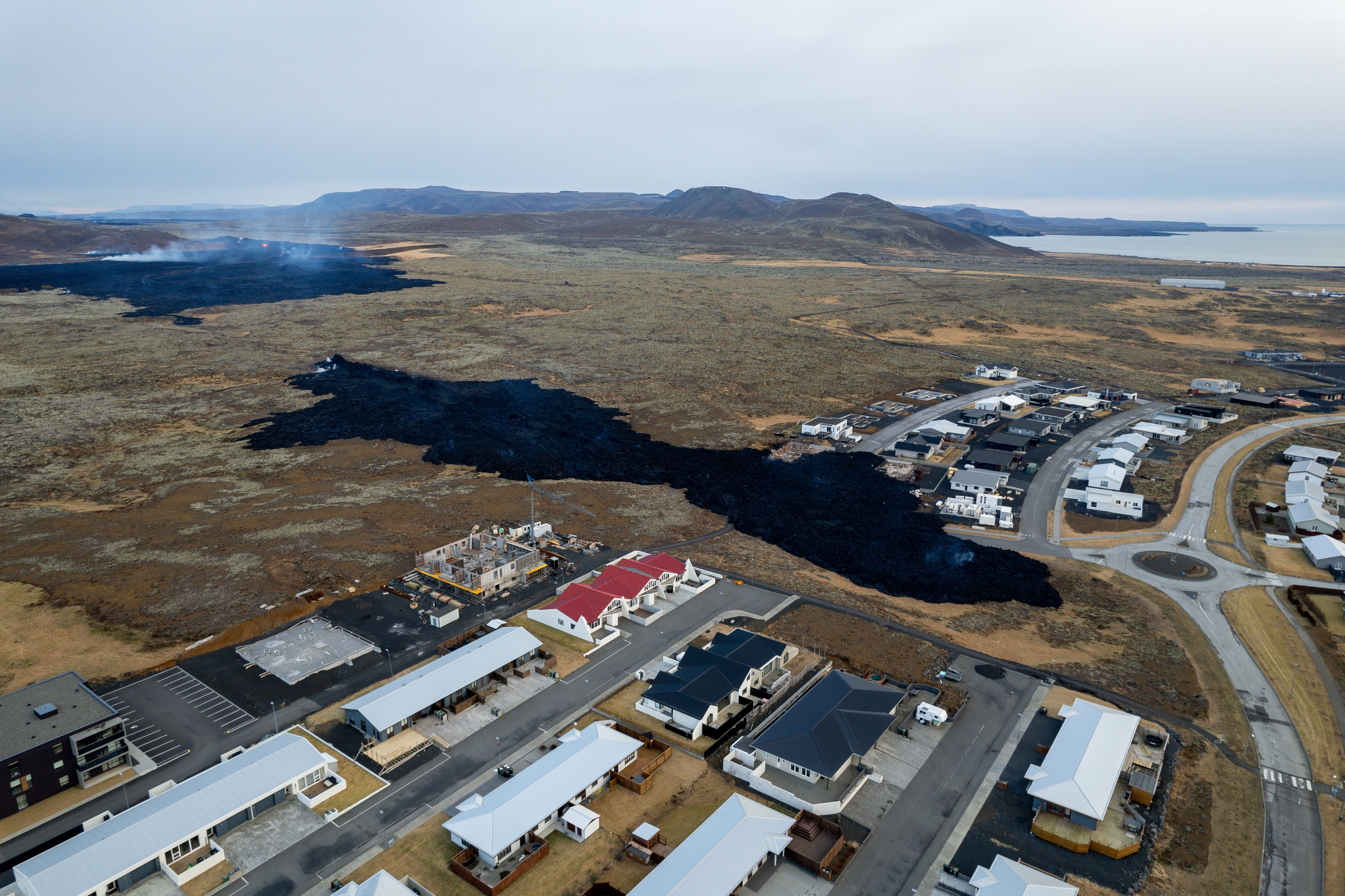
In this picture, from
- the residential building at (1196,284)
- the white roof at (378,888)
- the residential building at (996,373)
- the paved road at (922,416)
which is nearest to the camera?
the white roof at (378,888)

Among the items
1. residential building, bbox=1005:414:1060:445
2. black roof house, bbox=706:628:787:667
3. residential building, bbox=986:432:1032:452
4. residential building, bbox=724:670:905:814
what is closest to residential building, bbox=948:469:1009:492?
residential building, bbox=986:432:1032:452

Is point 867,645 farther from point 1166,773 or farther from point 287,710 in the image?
point 287,710

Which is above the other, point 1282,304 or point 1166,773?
point 1282,304

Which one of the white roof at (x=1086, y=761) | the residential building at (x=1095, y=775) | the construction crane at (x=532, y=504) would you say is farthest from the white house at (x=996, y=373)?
the residential building at (x=1095, y=775)

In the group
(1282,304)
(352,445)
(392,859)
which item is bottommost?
(392,859)

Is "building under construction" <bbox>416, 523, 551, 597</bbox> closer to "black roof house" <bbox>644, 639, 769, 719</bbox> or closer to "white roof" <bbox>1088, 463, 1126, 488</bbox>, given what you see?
"black roof house" <bbox>644, 639, 769, 719</bbox>

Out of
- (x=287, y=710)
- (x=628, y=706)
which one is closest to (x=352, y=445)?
(x=287, y=710)

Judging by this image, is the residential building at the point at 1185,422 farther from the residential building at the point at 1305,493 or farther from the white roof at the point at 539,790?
the white roof at the point at 539,790
